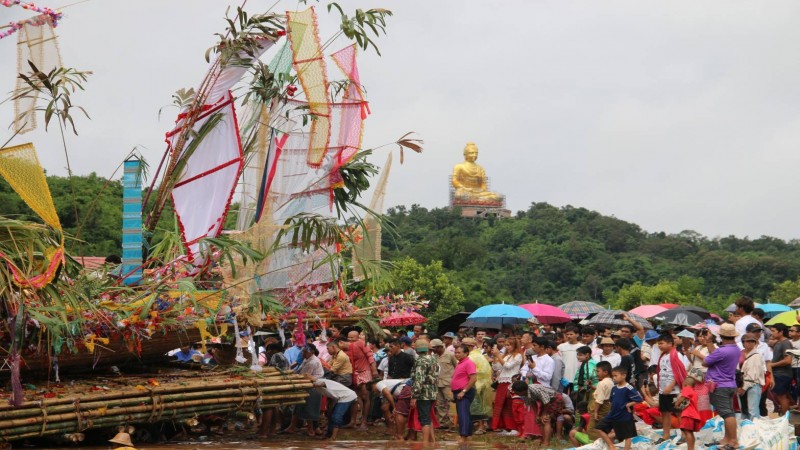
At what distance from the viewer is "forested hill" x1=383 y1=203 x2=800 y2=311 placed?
42312 mm

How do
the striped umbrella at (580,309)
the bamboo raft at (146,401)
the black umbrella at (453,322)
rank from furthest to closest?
the black umbrella at (453,322)
the striped umbrella at (580,309)
the bamboo raft at (146,401)

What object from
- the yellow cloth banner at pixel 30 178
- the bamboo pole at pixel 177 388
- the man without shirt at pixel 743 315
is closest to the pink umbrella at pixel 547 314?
the man without shirt at pixel 743 315

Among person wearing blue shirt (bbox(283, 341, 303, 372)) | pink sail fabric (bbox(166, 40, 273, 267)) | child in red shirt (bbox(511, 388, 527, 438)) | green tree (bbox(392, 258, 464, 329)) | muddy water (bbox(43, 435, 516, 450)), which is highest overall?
pink sail fabric (bbox(166, 40, 273, 267))

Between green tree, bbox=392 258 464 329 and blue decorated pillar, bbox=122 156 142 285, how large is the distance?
21.5 m

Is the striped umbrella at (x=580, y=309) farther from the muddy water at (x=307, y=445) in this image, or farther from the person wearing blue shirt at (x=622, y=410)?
the person wearing blue shirt at (x=622, y=410)

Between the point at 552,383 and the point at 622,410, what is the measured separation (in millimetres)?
2758

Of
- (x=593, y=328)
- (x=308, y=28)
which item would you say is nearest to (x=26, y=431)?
(x=308, y=28)

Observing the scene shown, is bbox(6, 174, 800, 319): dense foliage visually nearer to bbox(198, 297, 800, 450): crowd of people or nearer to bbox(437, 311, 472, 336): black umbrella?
bbox(437, 311, 472, 336): black umbrella

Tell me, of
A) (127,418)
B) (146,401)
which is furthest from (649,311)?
(127,418)

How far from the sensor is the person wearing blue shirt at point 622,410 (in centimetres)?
1159

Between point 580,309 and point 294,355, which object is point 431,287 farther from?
point 294,355

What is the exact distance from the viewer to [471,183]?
71312mm

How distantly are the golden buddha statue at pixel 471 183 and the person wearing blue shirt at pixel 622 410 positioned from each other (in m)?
58.7

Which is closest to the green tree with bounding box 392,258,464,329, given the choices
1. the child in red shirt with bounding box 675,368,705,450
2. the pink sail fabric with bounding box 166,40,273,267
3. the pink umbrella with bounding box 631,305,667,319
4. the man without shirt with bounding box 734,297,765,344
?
the pink umbrella with bounding box 631,305,667,319
